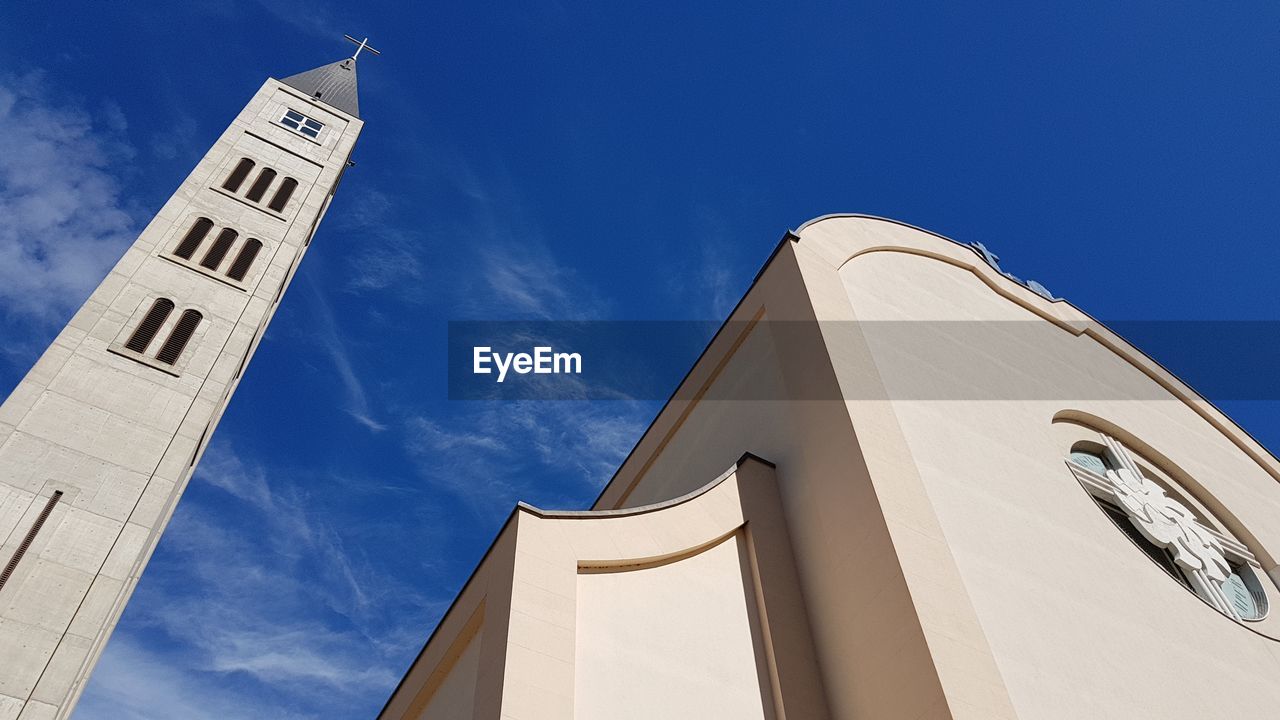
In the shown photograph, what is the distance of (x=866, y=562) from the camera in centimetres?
748

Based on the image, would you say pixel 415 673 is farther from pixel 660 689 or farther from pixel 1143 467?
pixel 1143 467

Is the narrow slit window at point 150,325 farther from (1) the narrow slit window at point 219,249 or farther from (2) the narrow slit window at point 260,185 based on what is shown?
(2) the narrow slit window at point 260,185

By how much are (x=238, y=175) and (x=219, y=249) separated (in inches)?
159

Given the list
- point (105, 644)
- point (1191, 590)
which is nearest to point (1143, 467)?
point (1191, 590)

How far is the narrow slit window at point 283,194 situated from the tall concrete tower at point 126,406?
0.04m

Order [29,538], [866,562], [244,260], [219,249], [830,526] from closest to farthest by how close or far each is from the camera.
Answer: [866,562] < [830,526] < [29,538] < [219,249] < [244,260]

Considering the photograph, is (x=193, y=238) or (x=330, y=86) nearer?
(x=193, y=238)

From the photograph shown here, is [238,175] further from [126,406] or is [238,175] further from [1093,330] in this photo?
[1093,330]

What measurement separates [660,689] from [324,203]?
22.6 meters

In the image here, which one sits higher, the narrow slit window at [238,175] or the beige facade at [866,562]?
the narrow slit window at [238,175]

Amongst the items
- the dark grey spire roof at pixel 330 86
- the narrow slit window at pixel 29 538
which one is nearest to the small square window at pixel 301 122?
the dark grey spire roof at pixel 330 86

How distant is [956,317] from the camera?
12.9 metres

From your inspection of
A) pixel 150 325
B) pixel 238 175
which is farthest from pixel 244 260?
pixel 238 175

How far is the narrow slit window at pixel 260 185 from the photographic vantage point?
2358 centimetres
